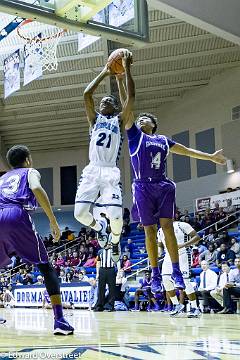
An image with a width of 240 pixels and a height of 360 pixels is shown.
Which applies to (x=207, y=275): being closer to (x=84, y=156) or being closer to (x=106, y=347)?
(x=106, y=347)

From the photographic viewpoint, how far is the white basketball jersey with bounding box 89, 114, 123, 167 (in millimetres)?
5305

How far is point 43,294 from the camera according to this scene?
53.1ft

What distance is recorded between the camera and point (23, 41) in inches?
649

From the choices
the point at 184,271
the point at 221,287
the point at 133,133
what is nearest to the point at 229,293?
the point at 221,287

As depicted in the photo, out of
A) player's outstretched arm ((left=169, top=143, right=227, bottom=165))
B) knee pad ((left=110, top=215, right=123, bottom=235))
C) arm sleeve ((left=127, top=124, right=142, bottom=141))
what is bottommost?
knee pad ((left=110, top=215, right=123, bottom=235))

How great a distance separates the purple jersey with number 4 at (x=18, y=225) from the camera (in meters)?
4.05

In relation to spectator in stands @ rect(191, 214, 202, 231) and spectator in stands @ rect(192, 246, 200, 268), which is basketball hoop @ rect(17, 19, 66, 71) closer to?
spectator in stands @ rect(192, 246, 200, 268)

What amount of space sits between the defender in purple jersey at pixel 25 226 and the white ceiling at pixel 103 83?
14.0 metres

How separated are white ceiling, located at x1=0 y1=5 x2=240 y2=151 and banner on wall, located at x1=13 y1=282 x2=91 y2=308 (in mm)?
8653

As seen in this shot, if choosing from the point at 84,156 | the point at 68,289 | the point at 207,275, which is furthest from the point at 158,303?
the point at 84,156

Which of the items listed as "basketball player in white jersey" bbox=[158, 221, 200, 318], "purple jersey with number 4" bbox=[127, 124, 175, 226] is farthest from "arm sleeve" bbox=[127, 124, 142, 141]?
"basketball player in white jersey" bbox=[158, 221, 200, 318]

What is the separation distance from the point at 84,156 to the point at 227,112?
1081cm

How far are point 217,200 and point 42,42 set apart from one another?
1011cm

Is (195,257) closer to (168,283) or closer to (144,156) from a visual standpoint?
(168,283)
